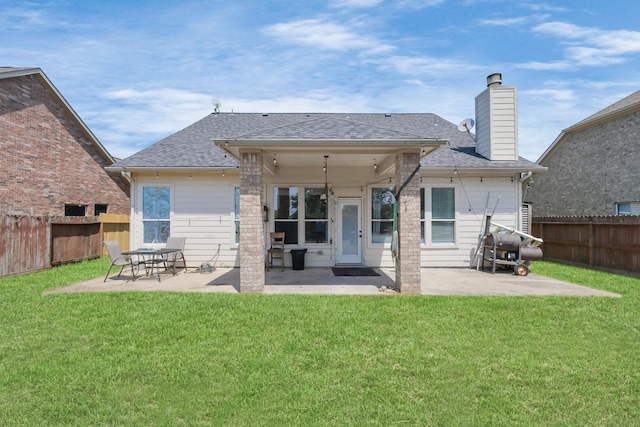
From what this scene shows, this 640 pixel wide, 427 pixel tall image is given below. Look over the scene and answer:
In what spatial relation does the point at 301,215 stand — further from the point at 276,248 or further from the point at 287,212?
the point at 276,248

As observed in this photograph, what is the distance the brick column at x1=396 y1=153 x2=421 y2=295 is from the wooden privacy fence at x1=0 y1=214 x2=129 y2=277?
30.5 ft

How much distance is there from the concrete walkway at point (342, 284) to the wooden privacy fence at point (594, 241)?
2693mm

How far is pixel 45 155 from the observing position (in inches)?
503

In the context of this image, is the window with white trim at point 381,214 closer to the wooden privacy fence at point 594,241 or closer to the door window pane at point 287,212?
the door window pane at point 287,212

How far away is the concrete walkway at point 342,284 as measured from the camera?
7.11 meters

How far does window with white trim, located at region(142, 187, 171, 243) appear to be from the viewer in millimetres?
10586

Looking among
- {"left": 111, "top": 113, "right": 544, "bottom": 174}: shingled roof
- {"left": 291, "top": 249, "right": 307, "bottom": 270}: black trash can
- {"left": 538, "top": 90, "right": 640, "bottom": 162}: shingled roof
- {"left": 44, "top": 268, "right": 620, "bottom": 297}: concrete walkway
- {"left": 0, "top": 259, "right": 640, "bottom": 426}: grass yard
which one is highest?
{"left": 538, "top": 90, "right": 640, "bottom": 162}: shingled roof

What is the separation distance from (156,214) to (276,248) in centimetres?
373

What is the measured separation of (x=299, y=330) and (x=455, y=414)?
2.33 meters

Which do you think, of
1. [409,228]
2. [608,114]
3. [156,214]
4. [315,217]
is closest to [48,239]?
[156,214]

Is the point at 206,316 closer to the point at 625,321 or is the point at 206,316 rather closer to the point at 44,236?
the point at 625,321

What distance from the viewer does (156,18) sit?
860cm

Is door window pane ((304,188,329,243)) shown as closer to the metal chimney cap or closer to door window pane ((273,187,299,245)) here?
door window pane ((273,187,299,245))

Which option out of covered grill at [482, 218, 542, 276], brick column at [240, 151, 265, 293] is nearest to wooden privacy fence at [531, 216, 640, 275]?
covered grill at [482, 218, 542, 276]
